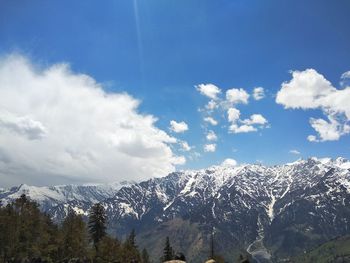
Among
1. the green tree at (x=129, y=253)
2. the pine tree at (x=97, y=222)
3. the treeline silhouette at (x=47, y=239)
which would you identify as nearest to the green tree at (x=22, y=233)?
the treeline silhouette at (x=47, y=239)

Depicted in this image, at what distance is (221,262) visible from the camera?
102375mm

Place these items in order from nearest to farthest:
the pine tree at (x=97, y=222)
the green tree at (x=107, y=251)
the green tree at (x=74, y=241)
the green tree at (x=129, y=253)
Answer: the green tree at (x=74, y=241)
the green tree at (x=107, y=251)
the pine tree at (x=97, y=222)
the green tree at (x=129, y=253)

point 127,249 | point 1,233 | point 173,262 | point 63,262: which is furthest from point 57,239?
point 173,262

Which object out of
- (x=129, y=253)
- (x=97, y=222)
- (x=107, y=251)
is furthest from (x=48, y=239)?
(x=129, y=253)

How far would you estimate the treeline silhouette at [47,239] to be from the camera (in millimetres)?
79562

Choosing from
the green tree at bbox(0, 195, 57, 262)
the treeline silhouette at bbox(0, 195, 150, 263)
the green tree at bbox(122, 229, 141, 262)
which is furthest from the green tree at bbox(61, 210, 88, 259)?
the green tree at bbox(122, 229, 141, 262)

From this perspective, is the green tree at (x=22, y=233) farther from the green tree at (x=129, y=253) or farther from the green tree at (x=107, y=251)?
the green tree at (x=129, y=253)

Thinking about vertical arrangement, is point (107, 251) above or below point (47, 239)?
below

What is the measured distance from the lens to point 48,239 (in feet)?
290

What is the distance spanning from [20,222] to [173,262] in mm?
48826

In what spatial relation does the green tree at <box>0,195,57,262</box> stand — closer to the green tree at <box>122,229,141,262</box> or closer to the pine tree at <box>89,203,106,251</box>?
the pine tree at <box>89,203,106,251</box>

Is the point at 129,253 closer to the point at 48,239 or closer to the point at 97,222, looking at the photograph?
the point at 97,222

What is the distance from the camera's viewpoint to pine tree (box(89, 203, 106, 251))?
110562 millimetres

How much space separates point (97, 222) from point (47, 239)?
2441 centimetres
